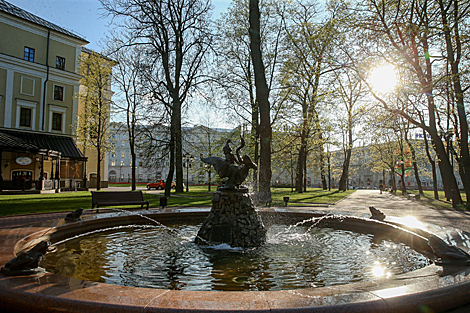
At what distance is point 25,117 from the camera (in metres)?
30.0

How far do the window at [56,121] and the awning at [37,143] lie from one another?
3.50 feet

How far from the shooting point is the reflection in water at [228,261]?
4.13m

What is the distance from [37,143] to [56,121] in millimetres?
4168

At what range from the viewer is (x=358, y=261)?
16.7 feet

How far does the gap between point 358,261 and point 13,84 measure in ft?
117

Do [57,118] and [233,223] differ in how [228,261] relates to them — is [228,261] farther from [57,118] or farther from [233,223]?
[57,118]

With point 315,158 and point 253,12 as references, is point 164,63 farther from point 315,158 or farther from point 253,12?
point 315,158

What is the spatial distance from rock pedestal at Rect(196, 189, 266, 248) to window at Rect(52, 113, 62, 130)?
107 feet

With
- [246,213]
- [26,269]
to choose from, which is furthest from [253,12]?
[26,269]

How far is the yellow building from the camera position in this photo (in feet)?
93.5

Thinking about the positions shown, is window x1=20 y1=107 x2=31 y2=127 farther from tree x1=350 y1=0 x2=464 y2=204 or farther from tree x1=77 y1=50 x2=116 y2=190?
tree x1=350 y1=0 x2=464 y2=204

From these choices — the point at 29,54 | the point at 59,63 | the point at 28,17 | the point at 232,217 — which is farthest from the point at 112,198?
the point at 28,17

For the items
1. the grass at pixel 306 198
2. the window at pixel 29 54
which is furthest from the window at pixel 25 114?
the grass at pixel 306 198

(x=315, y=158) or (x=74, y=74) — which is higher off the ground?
(x=74, y=74)
